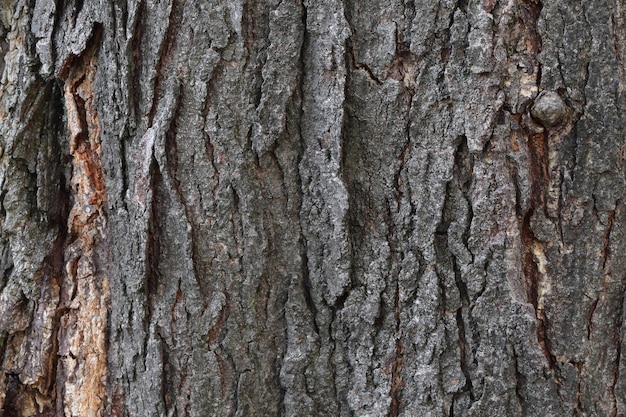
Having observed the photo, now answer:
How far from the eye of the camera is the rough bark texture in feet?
3.60

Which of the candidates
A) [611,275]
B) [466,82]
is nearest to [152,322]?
[466,82]

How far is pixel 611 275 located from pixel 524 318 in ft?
0.63

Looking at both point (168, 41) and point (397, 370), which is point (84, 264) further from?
point (397, 370)

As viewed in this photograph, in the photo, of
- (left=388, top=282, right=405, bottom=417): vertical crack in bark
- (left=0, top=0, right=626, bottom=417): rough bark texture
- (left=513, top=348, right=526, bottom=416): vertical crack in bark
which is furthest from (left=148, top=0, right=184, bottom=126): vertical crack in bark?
(left=513, top=348, right=526, bottom=416): vertical crack in bark

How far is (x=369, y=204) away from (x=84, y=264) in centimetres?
64

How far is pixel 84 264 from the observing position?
51.6 inches

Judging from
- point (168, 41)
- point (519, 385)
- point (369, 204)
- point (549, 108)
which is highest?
point (168, 41)

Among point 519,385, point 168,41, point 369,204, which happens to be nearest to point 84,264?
point 168,41

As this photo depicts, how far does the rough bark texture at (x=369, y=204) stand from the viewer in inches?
43.2

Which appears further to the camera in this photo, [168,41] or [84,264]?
[84,264]

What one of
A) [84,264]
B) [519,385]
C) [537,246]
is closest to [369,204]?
[537,246]

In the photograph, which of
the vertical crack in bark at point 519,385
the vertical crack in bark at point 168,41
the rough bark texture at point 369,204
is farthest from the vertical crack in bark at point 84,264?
the vertical crack in bark at point 519,385

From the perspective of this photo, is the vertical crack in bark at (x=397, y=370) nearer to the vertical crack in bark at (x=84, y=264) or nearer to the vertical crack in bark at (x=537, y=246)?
the vertical crack in bark at (x=537, y=246)

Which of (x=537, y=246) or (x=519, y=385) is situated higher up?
(x=537, y=246)
